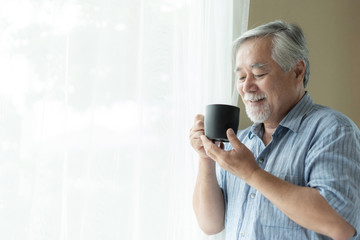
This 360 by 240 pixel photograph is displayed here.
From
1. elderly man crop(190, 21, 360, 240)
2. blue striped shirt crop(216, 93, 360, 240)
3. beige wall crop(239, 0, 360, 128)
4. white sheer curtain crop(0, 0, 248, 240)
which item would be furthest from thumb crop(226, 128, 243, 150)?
beige wall crop(239, 0, 360, 128)

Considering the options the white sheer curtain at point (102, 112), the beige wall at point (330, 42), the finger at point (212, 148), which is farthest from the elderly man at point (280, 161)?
the beige wall at point (330, 42)

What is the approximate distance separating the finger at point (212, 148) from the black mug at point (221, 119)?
2 cm

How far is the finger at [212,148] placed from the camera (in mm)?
1013

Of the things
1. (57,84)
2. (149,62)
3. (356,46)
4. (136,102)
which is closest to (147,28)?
(149,62)

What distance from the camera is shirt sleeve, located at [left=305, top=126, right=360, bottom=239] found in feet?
2.96

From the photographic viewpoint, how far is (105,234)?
1.13 m

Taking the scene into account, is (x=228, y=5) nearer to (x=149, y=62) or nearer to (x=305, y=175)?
(x=149, y=62)

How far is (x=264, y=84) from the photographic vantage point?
114cm

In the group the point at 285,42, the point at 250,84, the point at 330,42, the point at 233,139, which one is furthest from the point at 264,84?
the point at 330,42

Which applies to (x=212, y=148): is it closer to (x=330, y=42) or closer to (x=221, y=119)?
(x=221, y=119)

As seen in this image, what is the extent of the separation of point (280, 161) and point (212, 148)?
222mm

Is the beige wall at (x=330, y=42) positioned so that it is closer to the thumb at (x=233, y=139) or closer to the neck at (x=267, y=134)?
the neck at (x=267, y=134)

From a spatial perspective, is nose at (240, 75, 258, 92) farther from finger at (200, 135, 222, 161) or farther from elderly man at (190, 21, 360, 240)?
finger at (200, 135, 222, 161)

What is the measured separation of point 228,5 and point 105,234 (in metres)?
0.98
